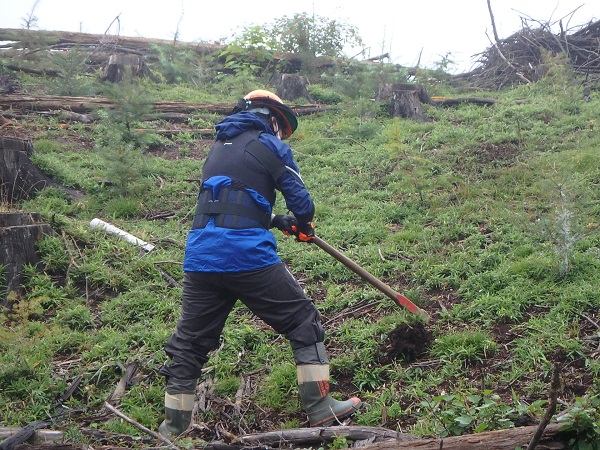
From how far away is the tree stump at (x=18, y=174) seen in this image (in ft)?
26.1

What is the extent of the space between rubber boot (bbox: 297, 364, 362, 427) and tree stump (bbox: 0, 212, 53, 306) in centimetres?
332

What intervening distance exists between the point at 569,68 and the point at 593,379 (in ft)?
32.4

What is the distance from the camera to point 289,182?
4273 mm

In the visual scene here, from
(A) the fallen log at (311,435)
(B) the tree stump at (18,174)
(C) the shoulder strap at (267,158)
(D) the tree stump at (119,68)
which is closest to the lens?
(A) the fallen log at (311,435)

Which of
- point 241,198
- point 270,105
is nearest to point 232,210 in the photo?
point 241,198

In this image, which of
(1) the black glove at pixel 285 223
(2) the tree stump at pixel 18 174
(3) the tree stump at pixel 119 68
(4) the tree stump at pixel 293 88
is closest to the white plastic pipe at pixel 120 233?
(2) the tree stump at pixel 18 174

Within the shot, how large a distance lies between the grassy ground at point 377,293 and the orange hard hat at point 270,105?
1905 millimetres

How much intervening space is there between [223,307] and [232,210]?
27.5 inches

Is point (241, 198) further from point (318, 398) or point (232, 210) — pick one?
point (318, 398)

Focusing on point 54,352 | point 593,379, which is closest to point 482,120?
point 593,379

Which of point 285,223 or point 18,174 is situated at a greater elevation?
point 285,223

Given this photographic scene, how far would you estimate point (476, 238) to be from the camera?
21.5 ft

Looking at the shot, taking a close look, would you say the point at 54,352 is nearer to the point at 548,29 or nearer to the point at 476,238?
the point at 476,238

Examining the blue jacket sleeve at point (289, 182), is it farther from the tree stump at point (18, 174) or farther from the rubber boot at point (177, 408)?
the tree stump at point (18, 174)
